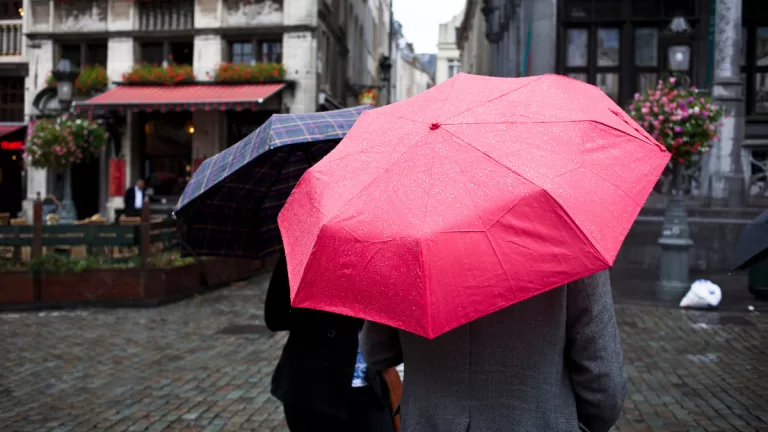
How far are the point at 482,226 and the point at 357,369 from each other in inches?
58.8

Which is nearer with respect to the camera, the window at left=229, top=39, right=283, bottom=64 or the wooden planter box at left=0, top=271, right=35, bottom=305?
the wooden planter box at left=0, top=271, right=35, bottom=305

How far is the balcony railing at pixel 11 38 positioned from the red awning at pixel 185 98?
583 centimetres

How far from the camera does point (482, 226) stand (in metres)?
1.70

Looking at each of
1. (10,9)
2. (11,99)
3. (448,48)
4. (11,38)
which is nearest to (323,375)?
(11,99)

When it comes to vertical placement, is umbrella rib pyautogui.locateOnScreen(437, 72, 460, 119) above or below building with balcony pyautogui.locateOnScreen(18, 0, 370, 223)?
below

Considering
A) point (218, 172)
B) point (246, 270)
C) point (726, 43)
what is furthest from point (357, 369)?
point (726, 43)

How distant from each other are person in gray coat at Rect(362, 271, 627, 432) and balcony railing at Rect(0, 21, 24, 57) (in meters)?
27.3

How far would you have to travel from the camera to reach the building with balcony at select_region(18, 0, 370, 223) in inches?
868

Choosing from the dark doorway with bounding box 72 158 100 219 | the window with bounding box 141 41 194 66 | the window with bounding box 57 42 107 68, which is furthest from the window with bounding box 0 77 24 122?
the window with bounding box 141 41 194 66

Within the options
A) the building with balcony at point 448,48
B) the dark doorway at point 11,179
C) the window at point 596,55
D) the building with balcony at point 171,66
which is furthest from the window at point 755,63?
the building with balcony at point 448,48

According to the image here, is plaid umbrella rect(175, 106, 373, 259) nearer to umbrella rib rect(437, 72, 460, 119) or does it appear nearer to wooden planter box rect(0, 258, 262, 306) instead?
umbrella rib rect(437, 72, 460, 119)

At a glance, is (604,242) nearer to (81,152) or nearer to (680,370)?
(680,370)

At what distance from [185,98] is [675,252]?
1527cm

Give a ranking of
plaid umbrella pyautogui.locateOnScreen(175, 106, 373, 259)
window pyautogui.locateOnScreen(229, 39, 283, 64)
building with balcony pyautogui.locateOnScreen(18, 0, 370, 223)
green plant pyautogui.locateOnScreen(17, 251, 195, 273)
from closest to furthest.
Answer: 1. plaid umbrella pyautogui.locateOnScreen(175, 106, 373, 259)
2. green plant pyautogui.locateOnScreen(17, 251, 195, 273)
3. building with balcony pyautogui.locateOnScreen(18, 0, 370, 223)
4. window pyautogui.locateOnScreen(229, 39, 283, 64)
